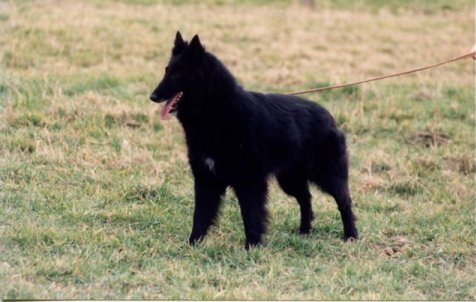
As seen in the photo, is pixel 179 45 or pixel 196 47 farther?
pixel 179 45

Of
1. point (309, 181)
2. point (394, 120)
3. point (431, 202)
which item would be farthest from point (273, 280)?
point (394, 120)

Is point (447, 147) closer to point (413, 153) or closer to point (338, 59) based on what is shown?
point (413, 153)

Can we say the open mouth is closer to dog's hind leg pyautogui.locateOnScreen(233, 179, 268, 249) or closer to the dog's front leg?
the dog's front leg

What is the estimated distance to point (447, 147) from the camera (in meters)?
9.80

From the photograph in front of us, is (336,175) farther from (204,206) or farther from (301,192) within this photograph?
(204,206)

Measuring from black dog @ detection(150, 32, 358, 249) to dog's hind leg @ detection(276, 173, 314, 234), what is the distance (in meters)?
0.34

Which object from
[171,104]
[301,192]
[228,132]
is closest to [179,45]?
[171,104]

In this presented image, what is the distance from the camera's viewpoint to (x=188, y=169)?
26.7 ft

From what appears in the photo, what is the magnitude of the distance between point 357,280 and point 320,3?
15804 millimetres

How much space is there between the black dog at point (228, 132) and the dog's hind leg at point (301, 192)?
337 millimetres

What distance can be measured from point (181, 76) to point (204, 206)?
1.18 meters

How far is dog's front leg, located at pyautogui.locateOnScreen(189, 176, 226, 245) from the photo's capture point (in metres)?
6.20

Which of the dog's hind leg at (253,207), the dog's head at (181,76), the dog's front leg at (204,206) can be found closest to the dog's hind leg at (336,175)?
the dog's hind leg at (253,207)

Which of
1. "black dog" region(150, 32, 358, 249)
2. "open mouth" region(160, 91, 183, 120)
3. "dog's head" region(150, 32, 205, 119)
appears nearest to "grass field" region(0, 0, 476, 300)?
"black dog" region(150, 32, 358, 249)
